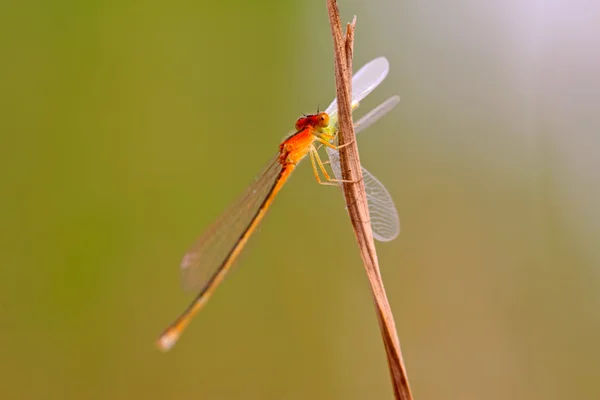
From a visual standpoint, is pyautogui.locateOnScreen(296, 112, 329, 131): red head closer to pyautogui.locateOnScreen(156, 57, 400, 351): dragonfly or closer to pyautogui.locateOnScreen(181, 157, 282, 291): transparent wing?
pyautogui.locateOnScreen(156, 57, 400, 351): dragonfly

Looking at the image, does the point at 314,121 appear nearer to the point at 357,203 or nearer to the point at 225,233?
the point at 225,233

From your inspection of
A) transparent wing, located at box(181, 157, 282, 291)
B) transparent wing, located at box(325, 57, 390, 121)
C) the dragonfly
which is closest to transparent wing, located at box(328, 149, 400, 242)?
the dragonfly

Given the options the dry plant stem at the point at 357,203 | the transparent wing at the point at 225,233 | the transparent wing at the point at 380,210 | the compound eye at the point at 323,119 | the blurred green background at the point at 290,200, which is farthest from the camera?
the blurred green background at the point at 290,200

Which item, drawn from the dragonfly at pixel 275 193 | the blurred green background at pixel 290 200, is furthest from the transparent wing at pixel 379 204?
the blurred green background at pixel 290 200

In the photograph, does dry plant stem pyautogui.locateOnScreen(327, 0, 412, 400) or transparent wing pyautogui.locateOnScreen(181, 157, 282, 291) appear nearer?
dry plant stem pyautogui.locateOnScreen(327, 0, 412, 400)

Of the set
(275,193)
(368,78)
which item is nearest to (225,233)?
(275,193)

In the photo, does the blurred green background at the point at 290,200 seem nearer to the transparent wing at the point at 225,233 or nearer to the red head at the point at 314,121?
the transparent wing at the point at 225,233
